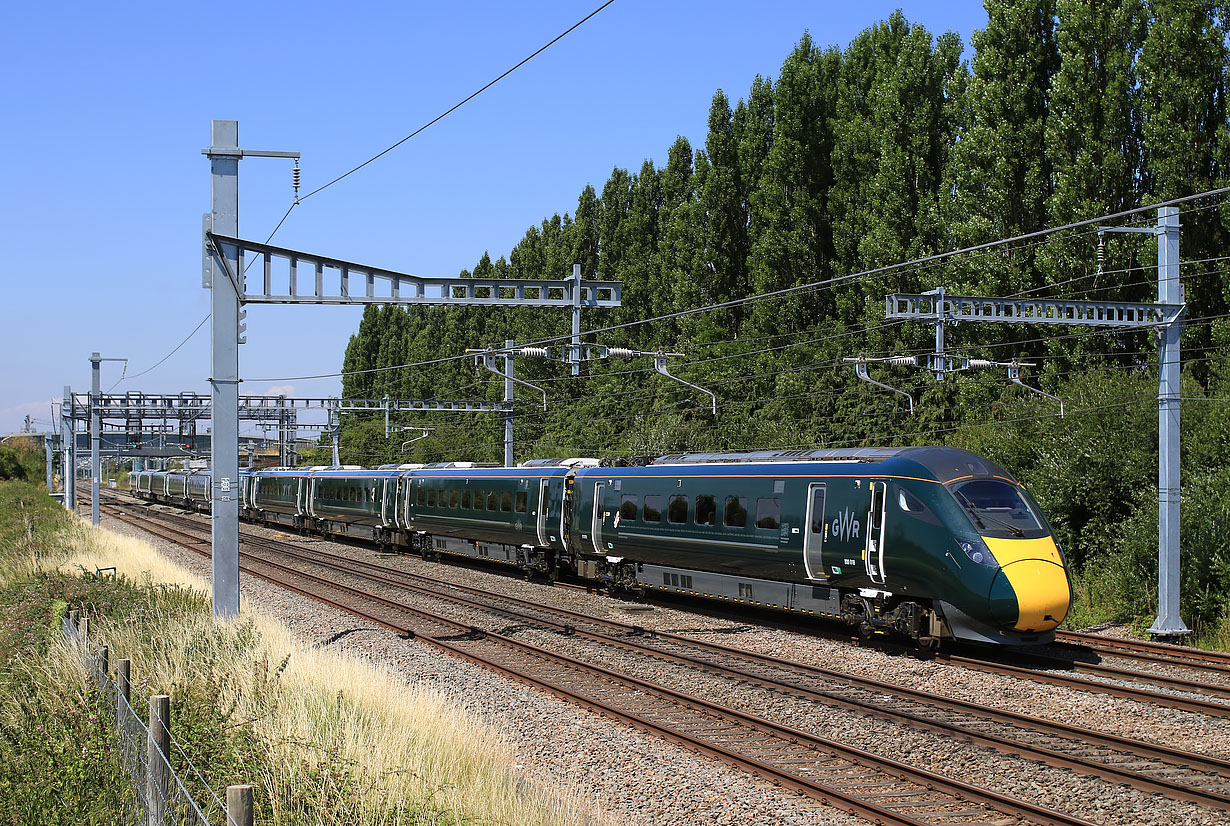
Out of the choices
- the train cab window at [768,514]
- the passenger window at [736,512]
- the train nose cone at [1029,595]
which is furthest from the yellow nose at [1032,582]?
the passenger window at [736,512]

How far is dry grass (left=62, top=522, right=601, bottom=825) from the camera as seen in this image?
793cm

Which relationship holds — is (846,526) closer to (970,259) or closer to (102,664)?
(102,664)

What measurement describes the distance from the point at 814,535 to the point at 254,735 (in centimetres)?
1000

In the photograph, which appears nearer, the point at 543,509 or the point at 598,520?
the point at 598,520

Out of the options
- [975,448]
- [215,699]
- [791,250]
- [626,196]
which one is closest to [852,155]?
[791,250]

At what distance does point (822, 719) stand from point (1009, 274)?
2015 centimetres

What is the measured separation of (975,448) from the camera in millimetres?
26328

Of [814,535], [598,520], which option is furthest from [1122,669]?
[598,520]

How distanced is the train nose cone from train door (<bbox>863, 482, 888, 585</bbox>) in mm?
1820

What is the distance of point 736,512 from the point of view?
18.8 metres

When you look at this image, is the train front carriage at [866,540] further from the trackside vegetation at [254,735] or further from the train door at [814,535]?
the trackside vegetation at [254,735]

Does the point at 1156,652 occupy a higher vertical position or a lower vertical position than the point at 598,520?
lower

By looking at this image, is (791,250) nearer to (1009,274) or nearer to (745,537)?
(1009,274)

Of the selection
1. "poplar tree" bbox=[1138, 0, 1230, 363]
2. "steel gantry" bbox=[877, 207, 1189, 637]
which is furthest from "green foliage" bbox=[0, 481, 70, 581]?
"poplar tree" bbox=[1138, 0, 1230, 363]
